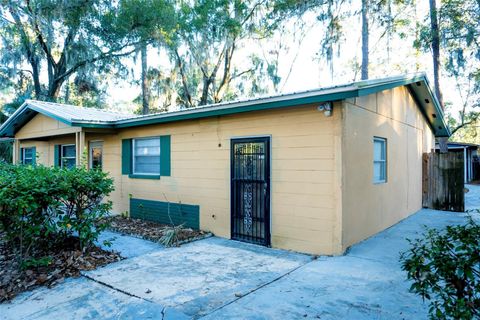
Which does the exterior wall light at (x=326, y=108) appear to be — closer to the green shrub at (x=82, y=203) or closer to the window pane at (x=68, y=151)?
the green shrub at (x=82, y=203)

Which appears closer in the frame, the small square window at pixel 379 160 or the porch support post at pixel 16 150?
the small square window at pixel 379 160

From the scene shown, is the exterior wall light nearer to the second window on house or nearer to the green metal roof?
the green metal roof

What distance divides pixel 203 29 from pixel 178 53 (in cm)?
207

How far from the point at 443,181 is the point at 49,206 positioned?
1052 centimetres

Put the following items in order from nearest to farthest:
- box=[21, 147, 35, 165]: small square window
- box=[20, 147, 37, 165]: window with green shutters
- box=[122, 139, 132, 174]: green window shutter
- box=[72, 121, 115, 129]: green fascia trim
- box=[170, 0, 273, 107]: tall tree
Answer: box=[72, 121, 115, 129]: green fascia trim < box=[122, 139, 132, 174]: green window shutter < box=[20, 147, 37, 165]: window with green shutters < box=[21, 147, 35, 165]: small square window < box=[170, 0, 273, 107]: tall tree

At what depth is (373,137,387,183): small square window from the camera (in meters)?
6.73

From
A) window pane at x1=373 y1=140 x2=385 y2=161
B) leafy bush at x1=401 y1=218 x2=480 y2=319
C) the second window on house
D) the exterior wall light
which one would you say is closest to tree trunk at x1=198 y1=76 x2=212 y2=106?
the second window on house

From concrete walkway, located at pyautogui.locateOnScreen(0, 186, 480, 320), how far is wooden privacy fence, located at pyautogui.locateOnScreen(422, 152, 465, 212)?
216 inches

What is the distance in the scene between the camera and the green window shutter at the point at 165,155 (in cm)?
771

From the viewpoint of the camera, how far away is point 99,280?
422 centimetres

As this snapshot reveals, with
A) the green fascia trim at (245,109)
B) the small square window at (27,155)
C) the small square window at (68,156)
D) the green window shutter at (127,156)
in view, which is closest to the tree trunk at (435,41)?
the green fascia trim at (245,109)

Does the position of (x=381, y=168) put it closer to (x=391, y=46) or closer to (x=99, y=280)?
(x=99, y=280)

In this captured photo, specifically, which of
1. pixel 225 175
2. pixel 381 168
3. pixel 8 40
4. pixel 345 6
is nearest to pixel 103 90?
pixel 8 40

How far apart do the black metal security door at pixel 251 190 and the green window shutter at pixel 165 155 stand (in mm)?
2049
